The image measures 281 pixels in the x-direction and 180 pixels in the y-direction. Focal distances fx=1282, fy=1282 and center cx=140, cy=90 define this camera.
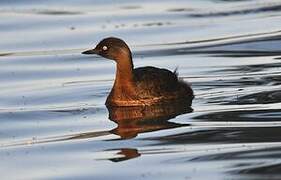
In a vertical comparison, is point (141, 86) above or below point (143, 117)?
above

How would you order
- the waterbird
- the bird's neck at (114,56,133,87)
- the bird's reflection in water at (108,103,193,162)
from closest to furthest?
the bird's reflection in water at (108,103,193,162) → the waterbird → the bird's neck at (114,56,133,87)

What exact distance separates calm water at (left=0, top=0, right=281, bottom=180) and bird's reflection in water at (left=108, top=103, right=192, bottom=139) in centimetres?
2

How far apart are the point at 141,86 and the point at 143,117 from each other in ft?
4.36

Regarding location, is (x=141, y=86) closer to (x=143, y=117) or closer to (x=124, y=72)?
(x=124, y=72)

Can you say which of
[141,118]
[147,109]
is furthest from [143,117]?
[147,109]

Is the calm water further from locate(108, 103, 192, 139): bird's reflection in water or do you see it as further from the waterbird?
the waterbird

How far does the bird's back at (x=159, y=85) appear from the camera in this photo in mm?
17750

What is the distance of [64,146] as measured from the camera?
1434 centimetres

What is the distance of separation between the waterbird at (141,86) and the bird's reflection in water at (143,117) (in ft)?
0.63

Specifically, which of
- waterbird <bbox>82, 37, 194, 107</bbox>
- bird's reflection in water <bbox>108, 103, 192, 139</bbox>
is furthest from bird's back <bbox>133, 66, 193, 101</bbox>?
bird's reflection in water <bbox>108, 103, 192, 139</bbox>

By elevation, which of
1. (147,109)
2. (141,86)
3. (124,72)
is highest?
(124,72)

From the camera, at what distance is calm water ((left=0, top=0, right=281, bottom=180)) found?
43.3 feet

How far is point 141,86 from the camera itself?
1783cm

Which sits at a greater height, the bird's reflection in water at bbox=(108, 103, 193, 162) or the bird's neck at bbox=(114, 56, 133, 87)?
the bird's neck at bbox=(114, 56, 133, 87)
